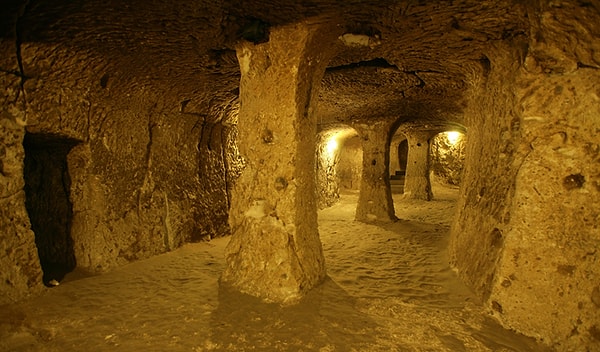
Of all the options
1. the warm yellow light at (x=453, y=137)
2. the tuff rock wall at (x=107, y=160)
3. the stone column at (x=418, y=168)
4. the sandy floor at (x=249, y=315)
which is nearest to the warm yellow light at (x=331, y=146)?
the stone column at (x=418, y=168)

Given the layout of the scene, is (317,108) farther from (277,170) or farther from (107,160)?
(107,160)

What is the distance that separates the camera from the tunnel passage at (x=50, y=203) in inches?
118

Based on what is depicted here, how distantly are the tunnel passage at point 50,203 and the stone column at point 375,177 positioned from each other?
459 centimetres

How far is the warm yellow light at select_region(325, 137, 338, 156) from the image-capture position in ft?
28.0

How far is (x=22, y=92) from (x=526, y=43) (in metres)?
3.91

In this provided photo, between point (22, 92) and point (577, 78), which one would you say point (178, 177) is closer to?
point (22, 92)

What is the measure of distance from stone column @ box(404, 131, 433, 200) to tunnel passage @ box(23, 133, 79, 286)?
8.01 meters

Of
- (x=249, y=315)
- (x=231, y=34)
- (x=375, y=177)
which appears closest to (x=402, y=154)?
(x=375, y=177)

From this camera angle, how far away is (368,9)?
207cm

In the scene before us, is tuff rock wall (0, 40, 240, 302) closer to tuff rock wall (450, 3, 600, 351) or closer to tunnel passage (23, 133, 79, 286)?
tunnel passage (23, 133, 79, 286)

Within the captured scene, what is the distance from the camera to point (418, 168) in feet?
29.1

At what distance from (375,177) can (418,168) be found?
12.0ft

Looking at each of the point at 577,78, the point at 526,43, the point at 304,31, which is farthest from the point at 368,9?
the point at 577,78

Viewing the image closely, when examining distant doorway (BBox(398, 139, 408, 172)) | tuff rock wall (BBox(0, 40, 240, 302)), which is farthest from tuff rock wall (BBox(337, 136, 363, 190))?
tuff rock wall (BBox(0, 40, 240, 302))
